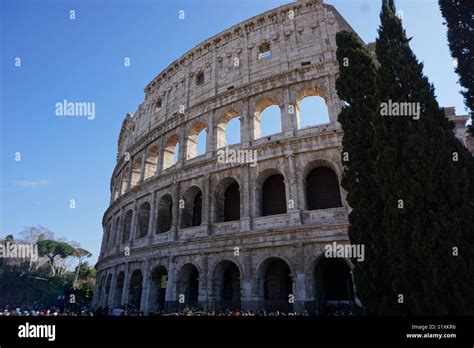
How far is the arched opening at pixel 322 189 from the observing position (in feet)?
49.0

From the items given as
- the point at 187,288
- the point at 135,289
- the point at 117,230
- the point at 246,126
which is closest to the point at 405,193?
the point at 246,126

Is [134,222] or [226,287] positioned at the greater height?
[134,222]

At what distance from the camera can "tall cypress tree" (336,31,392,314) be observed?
8.59 metres

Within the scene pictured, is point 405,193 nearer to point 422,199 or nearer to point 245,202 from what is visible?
point 422,199

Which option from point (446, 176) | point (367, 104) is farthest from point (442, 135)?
point (367, 104)

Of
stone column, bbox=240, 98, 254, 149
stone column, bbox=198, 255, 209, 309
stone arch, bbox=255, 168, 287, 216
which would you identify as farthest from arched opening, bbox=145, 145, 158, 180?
stone arch, bbox=255, 168, 287, 216

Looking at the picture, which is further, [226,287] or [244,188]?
[226,287]

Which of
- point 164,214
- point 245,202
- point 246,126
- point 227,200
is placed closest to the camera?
point 245,202

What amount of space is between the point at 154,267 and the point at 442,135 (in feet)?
52.3

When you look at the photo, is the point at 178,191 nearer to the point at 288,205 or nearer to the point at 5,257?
the point at 288,205

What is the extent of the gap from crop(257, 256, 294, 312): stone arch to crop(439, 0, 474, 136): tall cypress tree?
32.3ft

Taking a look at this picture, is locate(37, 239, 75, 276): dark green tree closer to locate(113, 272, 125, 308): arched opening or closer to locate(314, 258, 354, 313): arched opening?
locate(113, 272, 125, 308): arched opening

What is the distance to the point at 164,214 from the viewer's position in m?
20.2

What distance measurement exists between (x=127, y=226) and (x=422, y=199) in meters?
20.5
